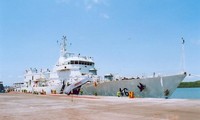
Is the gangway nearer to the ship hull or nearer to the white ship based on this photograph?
the white ship

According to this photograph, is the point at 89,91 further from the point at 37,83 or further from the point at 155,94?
the point at 37,83

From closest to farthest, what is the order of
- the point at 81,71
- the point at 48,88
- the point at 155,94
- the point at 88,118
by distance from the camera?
the point at 88,118
the point at 155,94
the point at 81,71
the point at 48,88

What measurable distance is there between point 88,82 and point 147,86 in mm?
9942

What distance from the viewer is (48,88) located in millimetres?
41625

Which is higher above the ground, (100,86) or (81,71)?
(81,71)

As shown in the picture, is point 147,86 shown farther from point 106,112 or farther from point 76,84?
point 106,112

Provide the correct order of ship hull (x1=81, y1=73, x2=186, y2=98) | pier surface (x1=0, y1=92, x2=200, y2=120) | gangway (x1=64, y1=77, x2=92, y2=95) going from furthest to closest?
gangway (x1=64, y1=77, x2=92, y2=95) < ship hull (x1=81, y1=73, x2=186, y2=98) < pier surface (x1=0, y1=92, x2=200, y2=120)

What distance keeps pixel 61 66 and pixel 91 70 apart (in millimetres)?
4909

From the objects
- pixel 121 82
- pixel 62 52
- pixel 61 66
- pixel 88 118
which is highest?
pixel 62 52

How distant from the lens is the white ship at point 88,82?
25.9 meters

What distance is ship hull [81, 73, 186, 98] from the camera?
25.4 m

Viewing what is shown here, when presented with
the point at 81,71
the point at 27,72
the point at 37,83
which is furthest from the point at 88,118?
the point at 27,72

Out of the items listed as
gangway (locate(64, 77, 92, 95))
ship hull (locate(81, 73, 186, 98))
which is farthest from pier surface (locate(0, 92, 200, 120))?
gangway (locate(64, 77, 92, 95))

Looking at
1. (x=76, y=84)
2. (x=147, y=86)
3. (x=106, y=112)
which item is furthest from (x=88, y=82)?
(x=106, y=112)
